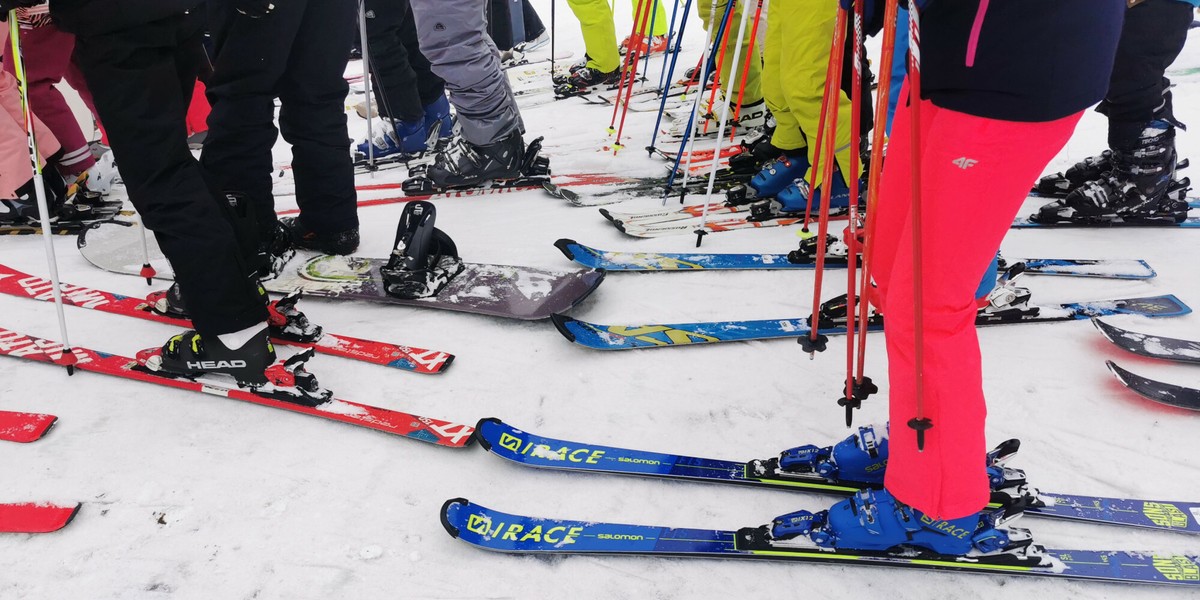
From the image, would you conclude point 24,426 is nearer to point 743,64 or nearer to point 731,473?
point 731,473

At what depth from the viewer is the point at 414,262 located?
310cm

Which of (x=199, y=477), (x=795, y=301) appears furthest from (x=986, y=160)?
(x=199, y=477)

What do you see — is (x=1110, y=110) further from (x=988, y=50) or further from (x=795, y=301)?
(x=988, y=50)

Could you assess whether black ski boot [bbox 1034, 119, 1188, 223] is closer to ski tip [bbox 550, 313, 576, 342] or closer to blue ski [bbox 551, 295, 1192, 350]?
blue ski [bbox 551, 295, 1192, 350]

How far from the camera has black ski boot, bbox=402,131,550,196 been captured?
4438 millimetres

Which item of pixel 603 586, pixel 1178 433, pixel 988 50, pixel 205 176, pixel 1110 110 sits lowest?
pixel 603 586

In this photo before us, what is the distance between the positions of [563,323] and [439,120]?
10.8 feet

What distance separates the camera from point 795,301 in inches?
119

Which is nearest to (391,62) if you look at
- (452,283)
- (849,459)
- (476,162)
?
(476,162)

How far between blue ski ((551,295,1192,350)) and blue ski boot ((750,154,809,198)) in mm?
1392

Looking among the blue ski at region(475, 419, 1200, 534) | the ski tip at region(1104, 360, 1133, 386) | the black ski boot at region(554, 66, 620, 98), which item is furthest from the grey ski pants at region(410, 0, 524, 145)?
the ski tip at region(1104, 360, 1133, 386)

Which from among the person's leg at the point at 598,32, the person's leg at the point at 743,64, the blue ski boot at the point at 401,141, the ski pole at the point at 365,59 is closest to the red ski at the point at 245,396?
the ski pole at the point at 365,59

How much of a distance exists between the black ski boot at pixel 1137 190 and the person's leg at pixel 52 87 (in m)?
5.12

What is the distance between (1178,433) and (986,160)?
1493 mm
